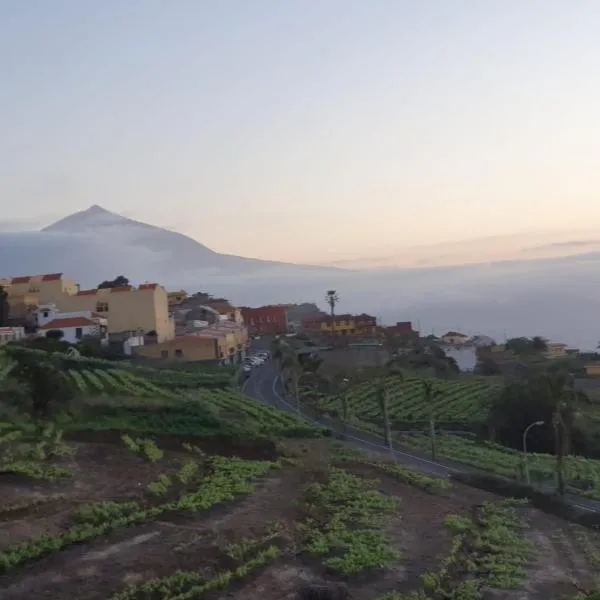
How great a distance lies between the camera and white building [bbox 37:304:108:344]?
162 ft

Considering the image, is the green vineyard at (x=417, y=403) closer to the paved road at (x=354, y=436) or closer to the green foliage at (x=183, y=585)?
the paved road at (x=354, y=436)

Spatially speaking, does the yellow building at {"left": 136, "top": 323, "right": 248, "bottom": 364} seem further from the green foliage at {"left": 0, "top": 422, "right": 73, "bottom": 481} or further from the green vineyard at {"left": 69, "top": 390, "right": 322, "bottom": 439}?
the green foliage at {"left": 0, "top": 422, "right": 73, "bottom": 481}

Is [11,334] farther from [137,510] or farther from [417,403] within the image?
[137,510]

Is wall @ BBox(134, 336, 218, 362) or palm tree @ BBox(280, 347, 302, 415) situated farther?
wall @ BBox(134, 336, 218, 362)

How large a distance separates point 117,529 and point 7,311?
42334 millimetres

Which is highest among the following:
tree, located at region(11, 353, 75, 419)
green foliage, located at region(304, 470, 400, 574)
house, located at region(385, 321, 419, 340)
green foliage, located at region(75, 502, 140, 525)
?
tree, located at region(11, 353, 75, 419)

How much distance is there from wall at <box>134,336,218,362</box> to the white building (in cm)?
288

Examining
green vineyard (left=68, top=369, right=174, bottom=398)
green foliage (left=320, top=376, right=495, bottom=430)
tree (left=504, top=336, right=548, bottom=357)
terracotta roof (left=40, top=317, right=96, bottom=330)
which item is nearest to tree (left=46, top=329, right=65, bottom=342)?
terracotta roof (left=40, top=317, right=96, bottom=330)

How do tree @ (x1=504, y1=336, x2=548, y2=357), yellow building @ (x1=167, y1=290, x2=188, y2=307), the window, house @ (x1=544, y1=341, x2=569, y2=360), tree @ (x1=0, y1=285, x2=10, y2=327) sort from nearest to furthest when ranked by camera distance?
tree @ (x1=0, y1=285, x2=10, y2=327) → the window → tree @ (x1=504, y1=336, x2=548, y2=357) → house @ (x1=544, y1=341, x2=569, y2=360) → yellow building @ (x1=167, y1=290, x2=188, y2=307)

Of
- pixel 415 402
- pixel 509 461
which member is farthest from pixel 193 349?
pixel 509 461

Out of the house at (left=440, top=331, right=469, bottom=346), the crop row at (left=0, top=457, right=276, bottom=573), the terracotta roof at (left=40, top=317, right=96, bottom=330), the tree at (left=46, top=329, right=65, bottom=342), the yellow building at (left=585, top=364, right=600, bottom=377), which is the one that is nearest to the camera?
the crop row at (left=0, top=457, right=276, bottom=573)

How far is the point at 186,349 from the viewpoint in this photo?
51250 millimetres

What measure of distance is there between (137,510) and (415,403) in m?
32.2

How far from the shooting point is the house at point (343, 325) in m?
84.0
